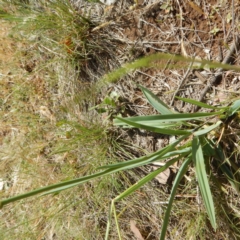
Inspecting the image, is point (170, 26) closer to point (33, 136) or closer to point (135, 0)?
point (135, 0)

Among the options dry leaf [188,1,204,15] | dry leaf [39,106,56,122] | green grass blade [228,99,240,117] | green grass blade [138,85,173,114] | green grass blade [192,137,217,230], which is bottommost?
dry leaf [39,106,56,122]

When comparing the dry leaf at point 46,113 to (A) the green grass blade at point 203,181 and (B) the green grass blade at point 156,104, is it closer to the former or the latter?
(B) the green grass blade at point 156,104

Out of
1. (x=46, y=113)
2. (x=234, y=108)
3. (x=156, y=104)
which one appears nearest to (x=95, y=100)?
(x=46, y=113)

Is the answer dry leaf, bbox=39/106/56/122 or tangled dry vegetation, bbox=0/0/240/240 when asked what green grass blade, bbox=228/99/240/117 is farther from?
dry leaf, bbox=39/106/56/122

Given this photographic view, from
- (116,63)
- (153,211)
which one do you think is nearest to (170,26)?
(116,63)

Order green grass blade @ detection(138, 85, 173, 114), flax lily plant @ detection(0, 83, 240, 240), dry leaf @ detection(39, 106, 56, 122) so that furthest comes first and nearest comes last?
dry leaf @ detection(39, 106, 56, 122) < green grass blade @ detection(138, 85, 173, 114) < flax lily plant @ detection(0, 83, 240, 240)

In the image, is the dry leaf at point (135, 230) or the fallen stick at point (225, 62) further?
the dry leaf at point (135, 230)

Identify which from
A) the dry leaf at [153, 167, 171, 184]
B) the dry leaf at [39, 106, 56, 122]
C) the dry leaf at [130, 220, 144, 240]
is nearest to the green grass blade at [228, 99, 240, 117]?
the dry leaf at [153, 167, 171, 184]

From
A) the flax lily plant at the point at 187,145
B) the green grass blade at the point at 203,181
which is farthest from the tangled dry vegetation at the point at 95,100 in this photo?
the green grass blade at the point at 203,181
